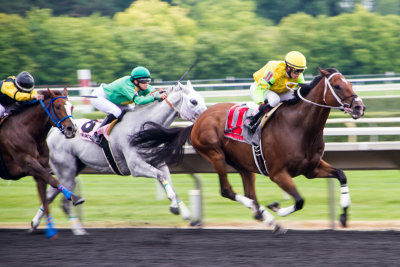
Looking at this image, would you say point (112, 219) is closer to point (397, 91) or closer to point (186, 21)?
point (397, 91)

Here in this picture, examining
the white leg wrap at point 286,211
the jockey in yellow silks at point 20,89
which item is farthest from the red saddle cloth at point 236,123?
the jockey in yellow silks at point 20,89

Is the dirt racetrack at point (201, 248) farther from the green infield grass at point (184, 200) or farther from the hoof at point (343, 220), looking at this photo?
the green infield grass at point (184, 200)

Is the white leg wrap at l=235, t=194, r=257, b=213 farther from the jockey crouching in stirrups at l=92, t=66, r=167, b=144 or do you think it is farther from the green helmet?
the green helmet

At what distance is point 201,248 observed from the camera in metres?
6.12

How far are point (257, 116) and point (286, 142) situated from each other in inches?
17.9

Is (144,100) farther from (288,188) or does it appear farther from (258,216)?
(288,188)

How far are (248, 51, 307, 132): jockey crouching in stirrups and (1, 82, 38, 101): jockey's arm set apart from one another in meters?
2.29

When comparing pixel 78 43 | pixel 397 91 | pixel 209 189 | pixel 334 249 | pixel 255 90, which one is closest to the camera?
pixel 334 249

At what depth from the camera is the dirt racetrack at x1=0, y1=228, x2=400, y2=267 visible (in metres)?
5.56

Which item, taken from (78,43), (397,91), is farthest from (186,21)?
(397,91)

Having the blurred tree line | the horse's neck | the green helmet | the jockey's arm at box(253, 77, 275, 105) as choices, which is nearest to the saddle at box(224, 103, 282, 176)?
the jockey's arm at box(253, 77, 275, 105)

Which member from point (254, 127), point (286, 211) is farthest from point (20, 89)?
point (286, 211)

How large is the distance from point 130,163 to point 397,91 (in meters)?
10.8

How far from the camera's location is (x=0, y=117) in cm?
728
